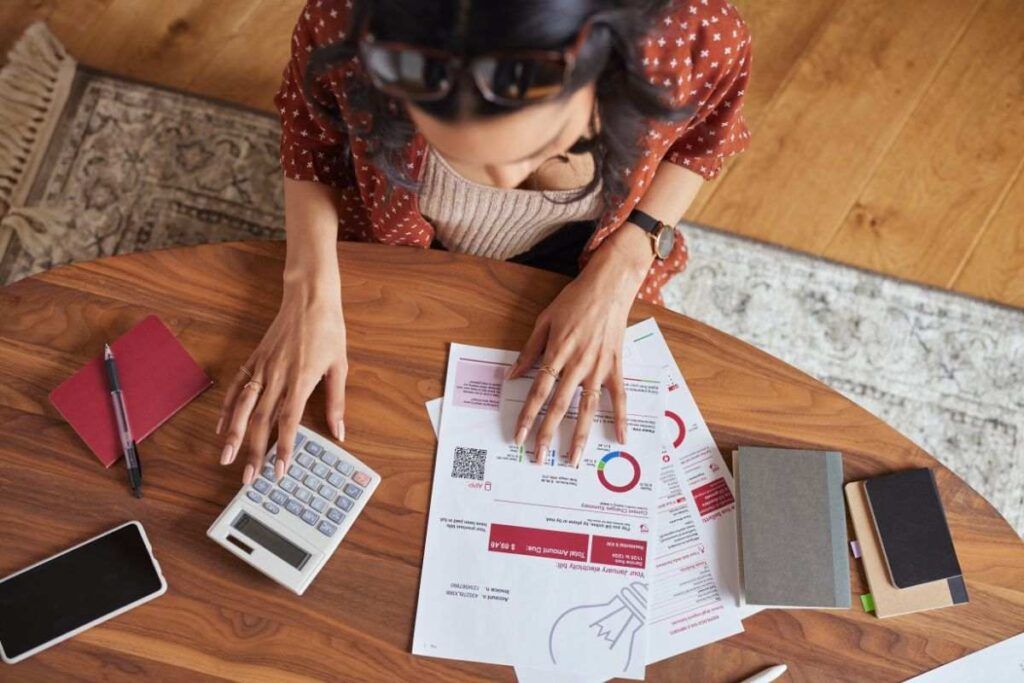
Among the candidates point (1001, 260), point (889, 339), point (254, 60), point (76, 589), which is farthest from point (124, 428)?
point (1001, 260)

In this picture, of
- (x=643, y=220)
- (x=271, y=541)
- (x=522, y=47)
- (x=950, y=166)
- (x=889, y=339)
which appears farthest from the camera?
(x=950, y=166)

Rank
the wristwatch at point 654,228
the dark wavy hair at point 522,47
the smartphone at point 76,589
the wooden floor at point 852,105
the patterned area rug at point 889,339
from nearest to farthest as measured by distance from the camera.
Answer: the dark wavy hair at point 522,47, the smartphone at point 76,589, the wristwatch at point 654,228, the patterned area rug at point 889,339, the wooden floor at point 852,105

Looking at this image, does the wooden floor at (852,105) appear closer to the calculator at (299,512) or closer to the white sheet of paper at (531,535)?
the white sheet of paper at (531,535)

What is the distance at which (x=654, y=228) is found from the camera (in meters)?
0.98

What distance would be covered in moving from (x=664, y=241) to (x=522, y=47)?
446mm

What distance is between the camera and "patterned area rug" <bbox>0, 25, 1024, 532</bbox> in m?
1.45

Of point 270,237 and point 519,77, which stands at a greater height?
point 519,77

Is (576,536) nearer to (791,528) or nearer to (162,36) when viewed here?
(791,528)

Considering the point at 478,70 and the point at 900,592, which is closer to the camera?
the point at 478,70

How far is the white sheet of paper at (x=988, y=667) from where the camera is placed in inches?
31.5

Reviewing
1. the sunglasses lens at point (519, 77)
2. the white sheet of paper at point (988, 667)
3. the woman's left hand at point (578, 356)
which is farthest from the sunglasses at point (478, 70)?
the white sheet of paper at point (988, 667)

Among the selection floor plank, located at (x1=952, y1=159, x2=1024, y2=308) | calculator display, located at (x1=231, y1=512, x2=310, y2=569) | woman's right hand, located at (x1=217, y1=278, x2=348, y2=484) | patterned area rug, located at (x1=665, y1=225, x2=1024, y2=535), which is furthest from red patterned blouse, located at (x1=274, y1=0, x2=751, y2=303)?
floor plank, located at (x1=952, y1=159, x2=1024, y2=308)

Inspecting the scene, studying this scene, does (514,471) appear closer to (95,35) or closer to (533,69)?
(533,69)

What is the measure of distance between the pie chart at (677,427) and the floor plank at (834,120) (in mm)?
768
